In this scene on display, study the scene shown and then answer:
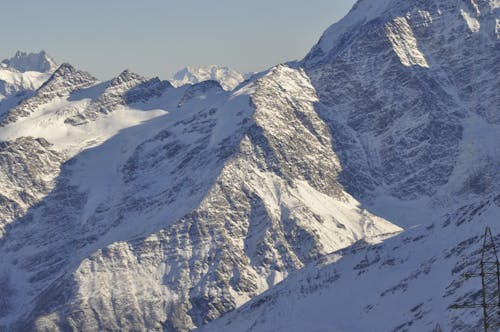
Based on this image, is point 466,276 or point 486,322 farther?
point 466,276

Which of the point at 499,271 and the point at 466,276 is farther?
the point at 466,276
